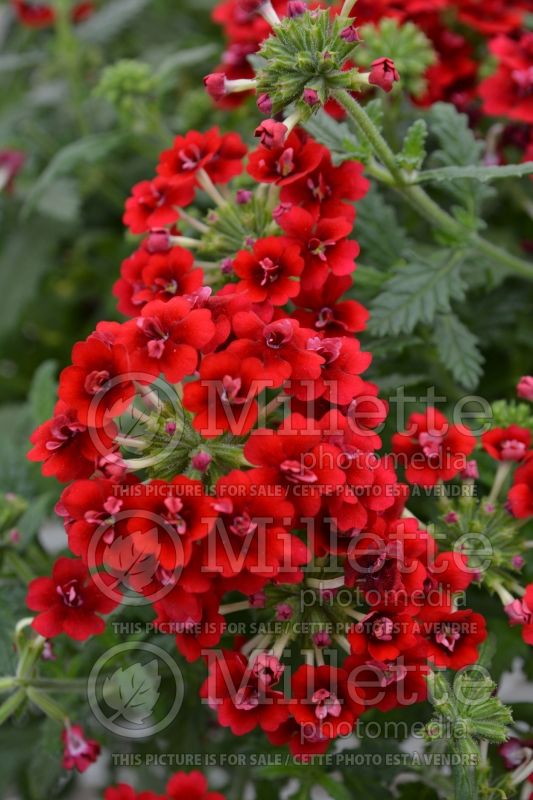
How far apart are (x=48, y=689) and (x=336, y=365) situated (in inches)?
25.6

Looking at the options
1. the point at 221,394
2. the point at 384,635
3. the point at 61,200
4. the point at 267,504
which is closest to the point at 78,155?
the point at 61,200

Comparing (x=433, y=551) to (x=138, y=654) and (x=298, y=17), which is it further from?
(x=298, y=17)

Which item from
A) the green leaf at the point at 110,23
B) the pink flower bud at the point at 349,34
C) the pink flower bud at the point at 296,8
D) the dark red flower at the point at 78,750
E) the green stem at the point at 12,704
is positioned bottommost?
the dark red flower at the point at 78,750

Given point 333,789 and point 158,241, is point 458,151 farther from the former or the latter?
point 333,789

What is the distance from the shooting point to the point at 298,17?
104cm

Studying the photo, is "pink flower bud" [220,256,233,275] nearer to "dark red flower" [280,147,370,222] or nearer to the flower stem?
"dark red flower" [280,147,370,222]

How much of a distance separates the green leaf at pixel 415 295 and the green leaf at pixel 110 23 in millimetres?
1140

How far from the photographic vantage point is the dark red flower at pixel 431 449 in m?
1.08

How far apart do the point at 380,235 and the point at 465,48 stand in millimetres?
510

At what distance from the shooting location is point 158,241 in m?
1.17

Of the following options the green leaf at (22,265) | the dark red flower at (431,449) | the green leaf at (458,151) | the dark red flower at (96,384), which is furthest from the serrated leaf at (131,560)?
the green leaf at (22,265)

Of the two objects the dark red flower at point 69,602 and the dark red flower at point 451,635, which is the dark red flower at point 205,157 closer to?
the dark red flower at point 69,602

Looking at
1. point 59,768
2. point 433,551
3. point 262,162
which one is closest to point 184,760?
point 59,768

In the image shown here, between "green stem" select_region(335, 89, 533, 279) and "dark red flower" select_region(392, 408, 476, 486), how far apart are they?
0.31 metres
